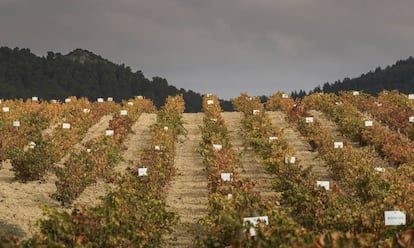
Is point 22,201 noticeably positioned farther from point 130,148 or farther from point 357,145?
point 357,145

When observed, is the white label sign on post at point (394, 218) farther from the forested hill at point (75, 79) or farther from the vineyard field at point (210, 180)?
the forested hill at point (75, 79)

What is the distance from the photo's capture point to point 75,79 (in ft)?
238

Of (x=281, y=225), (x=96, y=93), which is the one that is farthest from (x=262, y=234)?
(x=96, y=93)

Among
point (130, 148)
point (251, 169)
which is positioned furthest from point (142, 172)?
point (130, 148)

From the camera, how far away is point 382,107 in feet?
83.1

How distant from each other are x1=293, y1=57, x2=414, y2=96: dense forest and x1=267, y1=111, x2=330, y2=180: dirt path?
50.3 meters

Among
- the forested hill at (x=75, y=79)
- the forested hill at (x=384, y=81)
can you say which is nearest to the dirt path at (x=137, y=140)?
the forested hill at (x=75, y=79)

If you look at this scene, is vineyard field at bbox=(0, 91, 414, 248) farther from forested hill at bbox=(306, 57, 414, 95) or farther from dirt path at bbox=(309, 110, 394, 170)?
forested hill at bbox=(306, 57, 414, 95)

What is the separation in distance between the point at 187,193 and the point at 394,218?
736cm

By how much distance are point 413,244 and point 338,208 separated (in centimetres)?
333

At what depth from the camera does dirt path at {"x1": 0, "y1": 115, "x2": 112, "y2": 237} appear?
11395 millimetres

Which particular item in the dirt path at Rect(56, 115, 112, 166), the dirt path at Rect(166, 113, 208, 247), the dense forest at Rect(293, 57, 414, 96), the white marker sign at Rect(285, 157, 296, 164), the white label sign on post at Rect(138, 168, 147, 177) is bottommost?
the dirt path at Rect(166, 113, 208, 247)

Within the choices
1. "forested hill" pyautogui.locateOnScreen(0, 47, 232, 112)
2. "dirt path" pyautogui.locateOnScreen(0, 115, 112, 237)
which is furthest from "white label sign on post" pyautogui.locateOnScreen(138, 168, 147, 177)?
"forested hill" pyautogui.locateOnScreen(0, 47, 232, 112)

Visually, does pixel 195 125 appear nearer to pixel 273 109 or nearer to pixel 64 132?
pixel 273 109
